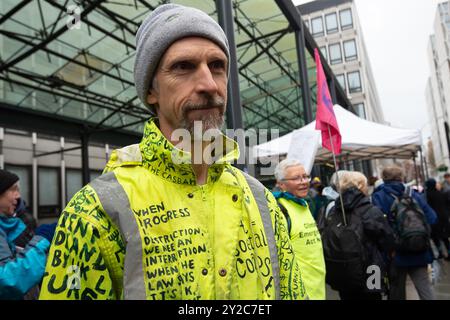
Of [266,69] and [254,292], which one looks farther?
[266,69]

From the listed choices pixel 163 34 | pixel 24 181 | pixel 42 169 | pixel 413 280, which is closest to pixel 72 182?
pixel 42 169

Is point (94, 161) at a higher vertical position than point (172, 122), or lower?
higher

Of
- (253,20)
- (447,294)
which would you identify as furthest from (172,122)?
(253,20)

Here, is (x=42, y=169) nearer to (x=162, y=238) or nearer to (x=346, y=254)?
(x=346, y=254)

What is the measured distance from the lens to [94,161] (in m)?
15.5

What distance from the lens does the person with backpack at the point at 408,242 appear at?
149 inches

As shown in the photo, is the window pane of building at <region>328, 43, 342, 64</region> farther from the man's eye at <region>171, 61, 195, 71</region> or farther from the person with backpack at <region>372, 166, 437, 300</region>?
the man's eye at <region>171, 61, 195, 71</region>

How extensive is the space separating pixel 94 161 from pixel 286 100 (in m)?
9.09

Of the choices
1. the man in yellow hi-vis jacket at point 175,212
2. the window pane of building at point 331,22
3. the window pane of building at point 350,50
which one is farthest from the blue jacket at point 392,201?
the window pane of building at point 331,22

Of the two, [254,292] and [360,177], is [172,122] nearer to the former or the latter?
[254,292]

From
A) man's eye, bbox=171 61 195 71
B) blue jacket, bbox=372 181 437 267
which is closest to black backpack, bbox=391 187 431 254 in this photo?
blue jacket, bbox=372 181 437 267

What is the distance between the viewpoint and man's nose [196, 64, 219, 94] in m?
1.00

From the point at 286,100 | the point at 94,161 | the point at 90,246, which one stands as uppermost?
the point at 286,100

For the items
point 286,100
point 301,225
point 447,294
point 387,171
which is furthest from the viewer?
point 286,100
